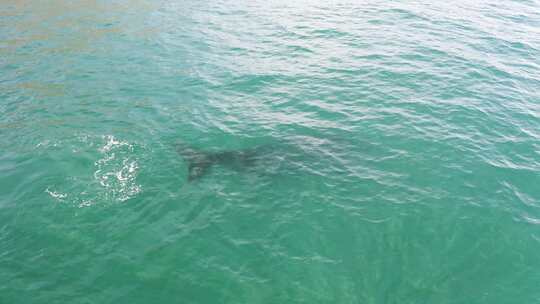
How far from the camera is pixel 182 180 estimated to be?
67.8ft

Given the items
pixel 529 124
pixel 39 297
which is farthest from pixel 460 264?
pixel 39 297

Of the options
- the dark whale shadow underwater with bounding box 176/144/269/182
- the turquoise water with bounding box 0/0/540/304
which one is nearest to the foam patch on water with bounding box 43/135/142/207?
the turquoise water with bounding box 0/0/540/304

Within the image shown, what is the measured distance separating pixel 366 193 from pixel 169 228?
10452 millimetres

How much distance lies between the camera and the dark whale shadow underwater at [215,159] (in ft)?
70.3

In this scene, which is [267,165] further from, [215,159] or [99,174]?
[99,174]

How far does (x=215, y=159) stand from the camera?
2253 cm

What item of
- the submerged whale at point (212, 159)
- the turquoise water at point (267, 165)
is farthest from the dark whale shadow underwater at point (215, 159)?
the turquoise water at point (267, 165)

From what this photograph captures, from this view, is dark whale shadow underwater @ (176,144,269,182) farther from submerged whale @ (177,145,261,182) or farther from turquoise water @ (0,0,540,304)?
turquoise water @ (0,0,540,304)

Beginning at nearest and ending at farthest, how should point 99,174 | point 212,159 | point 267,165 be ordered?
1. point 99,174
2. point 267,165
3. point 212,159

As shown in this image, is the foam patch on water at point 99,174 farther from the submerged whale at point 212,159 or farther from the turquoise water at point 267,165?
the submerged whale at point 212,159

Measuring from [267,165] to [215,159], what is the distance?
3.21 metres

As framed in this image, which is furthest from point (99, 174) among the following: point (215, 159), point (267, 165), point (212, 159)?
point (267, 165)

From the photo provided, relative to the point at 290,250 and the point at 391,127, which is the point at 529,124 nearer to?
the point at 391,127

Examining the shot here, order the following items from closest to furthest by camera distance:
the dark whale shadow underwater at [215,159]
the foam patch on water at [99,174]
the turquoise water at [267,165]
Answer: the turquoise water at [267,165]
the foam patch on water at [99,174]
the dark whale shadow underwater at [215,159]
